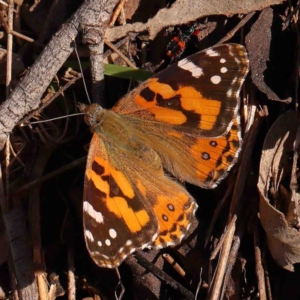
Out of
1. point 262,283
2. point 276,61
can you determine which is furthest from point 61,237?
point 276,61

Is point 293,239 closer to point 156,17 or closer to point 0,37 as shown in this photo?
point 156,17

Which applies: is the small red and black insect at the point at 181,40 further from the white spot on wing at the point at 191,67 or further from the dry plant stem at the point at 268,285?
the dry plant stem at the point at 268,285

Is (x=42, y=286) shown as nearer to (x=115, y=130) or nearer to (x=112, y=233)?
(x=112, y=233)

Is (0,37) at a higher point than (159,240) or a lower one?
higher

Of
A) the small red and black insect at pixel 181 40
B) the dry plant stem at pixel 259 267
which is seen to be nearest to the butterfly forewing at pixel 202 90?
the small red and black insect at pixel 181 40

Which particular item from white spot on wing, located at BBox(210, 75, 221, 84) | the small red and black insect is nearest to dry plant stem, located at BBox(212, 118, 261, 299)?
white spot on wing, located at BBox(210, 75, 221, 84)

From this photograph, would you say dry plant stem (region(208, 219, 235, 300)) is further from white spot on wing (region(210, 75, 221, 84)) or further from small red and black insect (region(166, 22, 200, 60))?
small red and black insect (region(166, 22, 200, 60))

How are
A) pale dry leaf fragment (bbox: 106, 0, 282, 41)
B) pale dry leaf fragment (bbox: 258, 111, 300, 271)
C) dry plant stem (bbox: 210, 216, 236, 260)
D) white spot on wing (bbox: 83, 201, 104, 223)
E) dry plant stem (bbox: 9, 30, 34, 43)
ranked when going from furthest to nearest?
dry plant stem (bbox: 9, 30, 34, 43) → pale dry leaf fragment (bbox: 106, 0, 282, 41) → dry plant stem (bbox: 210, 216, 236, 260) → pale dry leaf fragment (bbox: 258, 111, 300, 271) → white spot on wing (bbox: 83, 201, 104, 223)
